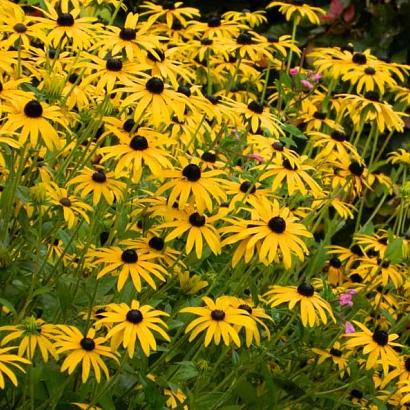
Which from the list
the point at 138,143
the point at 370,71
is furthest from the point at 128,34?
the point at 370,71

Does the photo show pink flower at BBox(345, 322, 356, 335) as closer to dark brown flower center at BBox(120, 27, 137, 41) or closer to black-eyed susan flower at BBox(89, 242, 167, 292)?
black-eyed susan flower at BBox(89, 242, 167, 292)

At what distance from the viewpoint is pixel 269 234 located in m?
2.24

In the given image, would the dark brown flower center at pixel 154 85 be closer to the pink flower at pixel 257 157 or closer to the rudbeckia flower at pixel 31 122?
the rudbeckia flower at pixel 31 122

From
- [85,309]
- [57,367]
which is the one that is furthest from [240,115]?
[57,367]

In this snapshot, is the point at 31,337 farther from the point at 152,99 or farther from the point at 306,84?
the point at 306,84

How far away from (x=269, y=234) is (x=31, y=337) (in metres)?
0.58

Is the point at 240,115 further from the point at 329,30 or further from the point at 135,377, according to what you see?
the point at 329,30

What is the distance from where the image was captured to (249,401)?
2.59 meters

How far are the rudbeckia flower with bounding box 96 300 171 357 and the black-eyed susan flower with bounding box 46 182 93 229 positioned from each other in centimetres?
35

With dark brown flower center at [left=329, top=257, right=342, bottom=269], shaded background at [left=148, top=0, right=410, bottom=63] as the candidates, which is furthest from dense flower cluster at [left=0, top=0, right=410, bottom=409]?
shaded background at [left=148, top=0, right=410, bottom=63]

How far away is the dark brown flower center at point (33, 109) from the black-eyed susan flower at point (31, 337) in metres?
0.44

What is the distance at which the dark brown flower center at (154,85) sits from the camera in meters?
2.23

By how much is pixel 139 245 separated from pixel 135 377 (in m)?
0.32

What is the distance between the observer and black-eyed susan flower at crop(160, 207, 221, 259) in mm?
2221
